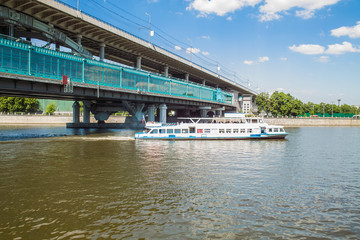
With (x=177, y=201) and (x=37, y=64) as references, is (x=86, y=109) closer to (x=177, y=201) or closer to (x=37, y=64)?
(x=37, y=64)

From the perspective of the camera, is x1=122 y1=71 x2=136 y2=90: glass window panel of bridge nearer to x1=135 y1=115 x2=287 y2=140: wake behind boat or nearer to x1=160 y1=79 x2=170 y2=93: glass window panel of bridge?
x1=160 y1=79 x2=170 y2=93: glass window panel of bridge

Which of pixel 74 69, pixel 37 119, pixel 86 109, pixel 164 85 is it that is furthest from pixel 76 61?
pixel 37 119

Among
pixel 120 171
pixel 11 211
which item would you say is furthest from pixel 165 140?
pixel 11 211

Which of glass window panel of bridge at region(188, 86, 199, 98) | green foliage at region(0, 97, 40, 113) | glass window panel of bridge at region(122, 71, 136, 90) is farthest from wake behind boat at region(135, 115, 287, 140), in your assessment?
green foliage at region(0, 97, 40, 113)

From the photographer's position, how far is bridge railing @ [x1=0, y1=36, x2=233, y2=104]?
129ft

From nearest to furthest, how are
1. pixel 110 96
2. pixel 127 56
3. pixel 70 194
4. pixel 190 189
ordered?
1. pixel 70 194
2. pixel 190 189
3. pixel 110 96
4. pixel 127 56

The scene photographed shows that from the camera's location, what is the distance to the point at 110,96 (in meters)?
58.7

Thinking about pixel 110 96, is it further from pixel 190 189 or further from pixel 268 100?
pixel 268 100

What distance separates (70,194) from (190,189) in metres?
6.83

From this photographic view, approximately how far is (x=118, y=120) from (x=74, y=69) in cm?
6912

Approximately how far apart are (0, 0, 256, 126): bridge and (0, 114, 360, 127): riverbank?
3812 cm

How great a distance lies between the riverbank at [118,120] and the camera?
115000 millimetres

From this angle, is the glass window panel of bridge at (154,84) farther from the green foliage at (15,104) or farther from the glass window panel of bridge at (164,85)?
the green foliage at (15,104)

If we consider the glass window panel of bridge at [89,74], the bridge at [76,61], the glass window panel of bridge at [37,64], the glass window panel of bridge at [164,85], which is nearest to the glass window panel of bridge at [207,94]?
the bridge at [76,61]
